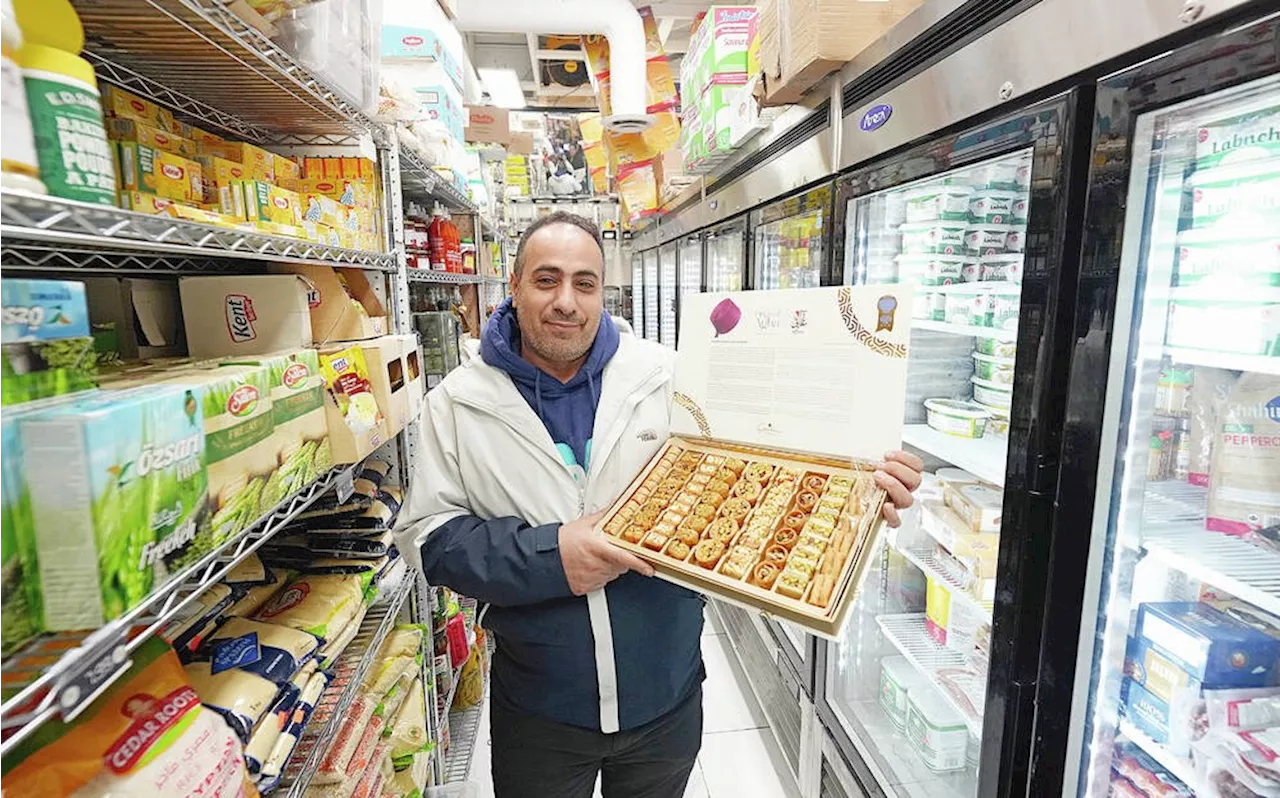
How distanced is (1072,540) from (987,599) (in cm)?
59

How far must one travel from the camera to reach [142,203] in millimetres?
968

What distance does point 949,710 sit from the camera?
6.70 ft

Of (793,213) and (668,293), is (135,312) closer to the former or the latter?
(793,213)

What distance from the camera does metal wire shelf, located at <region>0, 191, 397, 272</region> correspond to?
25.1 inches

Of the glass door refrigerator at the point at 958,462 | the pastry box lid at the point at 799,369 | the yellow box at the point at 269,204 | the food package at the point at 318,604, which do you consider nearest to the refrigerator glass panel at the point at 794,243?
the glass door refrigerator at the point at 958,462

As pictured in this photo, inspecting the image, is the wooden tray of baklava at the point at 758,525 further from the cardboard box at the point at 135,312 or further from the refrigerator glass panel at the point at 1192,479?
the cardboard box at the point at 135,312

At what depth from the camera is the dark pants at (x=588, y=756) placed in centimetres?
158

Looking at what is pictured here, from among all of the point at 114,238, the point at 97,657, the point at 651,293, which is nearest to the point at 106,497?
the point at 97,657

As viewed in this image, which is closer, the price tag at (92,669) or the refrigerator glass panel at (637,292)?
the price tag at (92,669)

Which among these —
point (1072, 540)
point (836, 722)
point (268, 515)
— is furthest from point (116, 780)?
point (836, 722)

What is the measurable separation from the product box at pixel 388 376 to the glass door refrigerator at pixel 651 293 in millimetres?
4636

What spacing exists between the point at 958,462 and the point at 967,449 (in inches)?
7.2

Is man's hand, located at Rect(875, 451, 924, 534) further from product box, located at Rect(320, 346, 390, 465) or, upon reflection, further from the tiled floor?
the tiled floor

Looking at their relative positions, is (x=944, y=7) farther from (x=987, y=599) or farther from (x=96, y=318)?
(x=96, y=318)
